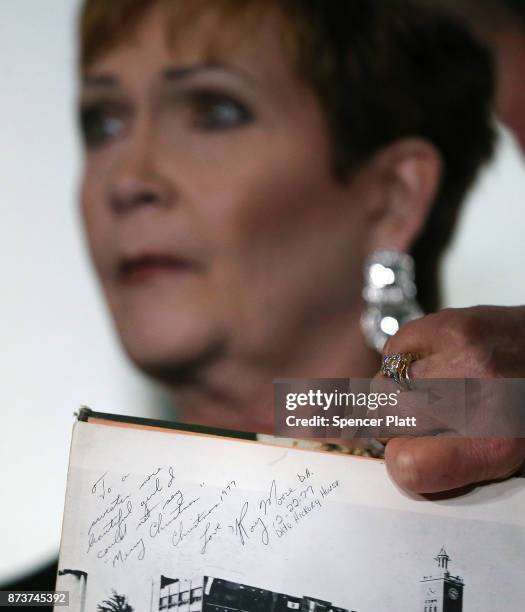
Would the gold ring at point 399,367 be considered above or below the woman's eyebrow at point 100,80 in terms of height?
below

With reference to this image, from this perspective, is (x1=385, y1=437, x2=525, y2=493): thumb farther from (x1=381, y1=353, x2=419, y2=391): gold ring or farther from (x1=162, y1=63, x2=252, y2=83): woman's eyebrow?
(x1=162, y1=63, x2=252, y2=83): woman's eyebrow

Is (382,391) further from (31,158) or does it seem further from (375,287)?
(31,158)

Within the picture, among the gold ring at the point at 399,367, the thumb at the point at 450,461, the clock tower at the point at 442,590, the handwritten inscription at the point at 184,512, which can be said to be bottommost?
the clock tower at the point at 442,590

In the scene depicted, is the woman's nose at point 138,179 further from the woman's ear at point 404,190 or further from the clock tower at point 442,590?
the clock tower at point 442,590

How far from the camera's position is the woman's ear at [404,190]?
3.18ft

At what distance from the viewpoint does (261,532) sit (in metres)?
0.52

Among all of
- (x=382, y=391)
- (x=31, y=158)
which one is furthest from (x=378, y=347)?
(x=31, y=158)

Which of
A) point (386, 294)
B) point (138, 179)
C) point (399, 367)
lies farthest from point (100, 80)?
point (399, 367)

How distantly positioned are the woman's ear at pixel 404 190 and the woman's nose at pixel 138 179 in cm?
32

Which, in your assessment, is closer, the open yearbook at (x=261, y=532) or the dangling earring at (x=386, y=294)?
the open yearbook at (x=261, y=532)

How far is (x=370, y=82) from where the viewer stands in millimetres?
947

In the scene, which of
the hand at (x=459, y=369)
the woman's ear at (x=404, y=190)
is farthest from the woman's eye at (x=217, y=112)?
the hand at (x=459, y=369)

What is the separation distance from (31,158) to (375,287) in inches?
22.7

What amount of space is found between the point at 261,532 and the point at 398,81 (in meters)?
0.70
